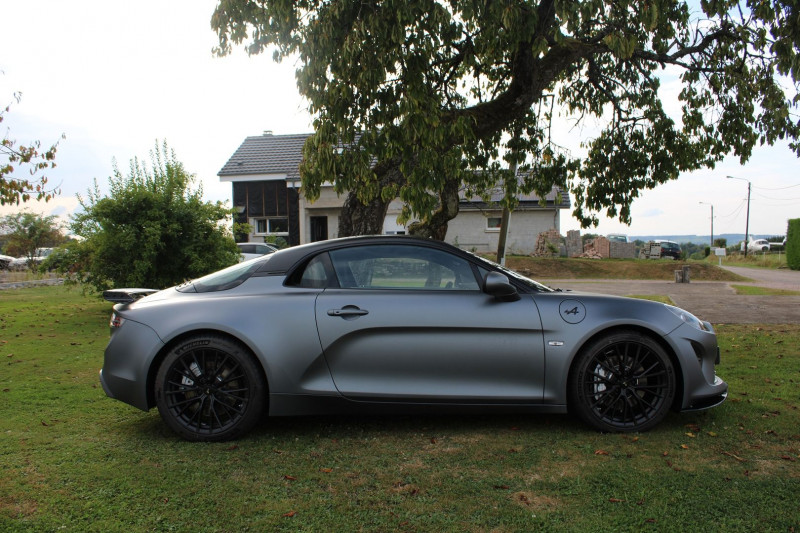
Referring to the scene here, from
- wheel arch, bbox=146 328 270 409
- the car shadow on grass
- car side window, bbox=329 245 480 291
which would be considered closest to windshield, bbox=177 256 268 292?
wheel arch, bbox=146 328 270 409

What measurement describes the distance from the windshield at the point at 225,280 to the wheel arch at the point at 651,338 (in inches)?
92.3

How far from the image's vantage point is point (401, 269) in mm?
4406

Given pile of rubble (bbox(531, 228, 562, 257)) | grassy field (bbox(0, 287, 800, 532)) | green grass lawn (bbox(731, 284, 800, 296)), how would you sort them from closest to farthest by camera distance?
grassy field (bbox(0, 287, 800, 532))
green grass lawn (bbox(731, 284, 800, 296))
pile of rubble (bbox(531, 228, 562, 257))

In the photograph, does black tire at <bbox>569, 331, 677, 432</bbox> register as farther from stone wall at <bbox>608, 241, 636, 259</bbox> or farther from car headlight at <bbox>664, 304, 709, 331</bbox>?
stone wall at <bbox>608, 241, 636, 259</bbox>

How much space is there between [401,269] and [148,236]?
783 cm

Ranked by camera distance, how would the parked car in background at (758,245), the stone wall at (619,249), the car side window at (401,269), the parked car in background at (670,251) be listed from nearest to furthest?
the car side window at (401,269)
the stone wall at (619,249)
the parked car in background at (670,251)
the parked car in background at (758,245)

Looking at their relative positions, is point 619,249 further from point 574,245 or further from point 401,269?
point 401,269

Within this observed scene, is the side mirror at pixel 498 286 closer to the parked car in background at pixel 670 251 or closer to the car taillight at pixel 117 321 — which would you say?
the car taillight at pixel 117 321

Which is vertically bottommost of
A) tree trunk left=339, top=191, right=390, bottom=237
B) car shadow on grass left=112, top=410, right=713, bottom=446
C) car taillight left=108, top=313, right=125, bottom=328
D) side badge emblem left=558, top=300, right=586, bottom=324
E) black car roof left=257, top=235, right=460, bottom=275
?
car shadow on grass left=112, top=410, right=713, bottom=446

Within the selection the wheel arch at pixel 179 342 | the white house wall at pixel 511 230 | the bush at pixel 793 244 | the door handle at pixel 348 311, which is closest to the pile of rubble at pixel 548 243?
the white house wall at pixel 511 230

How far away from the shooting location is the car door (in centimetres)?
412

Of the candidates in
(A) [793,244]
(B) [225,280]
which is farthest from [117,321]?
(A) [793,244]

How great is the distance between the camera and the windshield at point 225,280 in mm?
4383

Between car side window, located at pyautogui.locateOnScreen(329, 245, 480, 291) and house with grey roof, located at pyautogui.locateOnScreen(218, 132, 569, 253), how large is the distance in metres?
21.9
